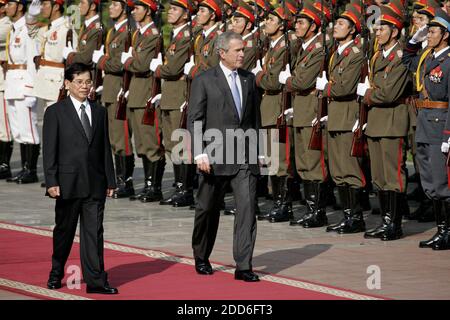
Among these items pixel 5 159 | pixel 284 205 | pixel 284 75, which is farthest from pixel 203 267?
pixel 5 159

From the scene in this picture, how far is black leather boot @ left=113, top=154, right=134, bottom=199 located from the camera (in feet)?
51.2

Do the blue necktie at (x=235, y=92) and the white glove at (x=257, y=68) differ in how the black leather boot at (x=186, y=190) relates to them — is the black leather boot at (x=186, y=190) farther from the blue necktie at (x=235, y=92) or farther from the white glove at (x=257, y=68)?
the blue necktie at (x=235, y=92)

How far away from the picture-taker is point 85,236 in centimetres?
955

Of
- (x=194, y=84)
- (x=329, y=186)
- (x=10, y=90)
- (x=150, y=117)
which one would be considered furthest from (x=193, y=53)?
(x=194, y=84)

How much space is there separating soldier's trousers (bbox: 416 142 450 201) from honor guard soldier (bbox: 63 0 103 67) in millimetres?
5431

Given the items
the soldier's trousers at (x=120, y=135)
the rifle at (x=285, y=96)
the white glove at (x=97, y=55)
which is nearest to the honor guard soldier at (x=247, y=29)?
the rifle at (x=285, y=96)

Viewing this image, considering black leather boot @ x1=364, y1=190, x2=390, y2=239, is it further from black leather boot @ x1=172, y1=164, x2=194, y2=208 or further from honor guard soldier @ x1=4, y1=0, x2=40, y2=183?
honor guard soldier @ x1=4, y1=0, x2=40, y2=183

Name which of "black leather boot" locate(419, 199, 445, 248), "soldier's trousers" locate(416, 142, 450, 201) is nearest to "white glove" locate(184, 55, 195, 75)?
"soldier's trousers" locate(416, 142, 450, 201)

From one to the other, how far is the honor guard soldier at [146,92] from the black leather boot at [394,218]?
359cm

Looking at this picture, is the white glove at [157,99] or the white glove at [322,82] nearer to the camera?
the white glove at [322,82]

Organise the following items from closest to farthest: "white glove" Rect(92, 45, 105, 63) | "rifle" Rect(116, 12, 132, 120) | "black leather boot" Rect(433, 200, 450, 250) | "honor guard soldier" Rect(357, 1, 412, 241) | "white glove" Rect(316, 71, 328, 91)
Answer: "black leather boot" Rect(433, 200, 450, 250), "honor guard soldier" Rect(357, 1, 412, 241), "white glove" Rect(316, 71, 328, 91), "rifle" Rect(116, 12, 132, 120), "white glove" Rect(92, 45, 105, 63)

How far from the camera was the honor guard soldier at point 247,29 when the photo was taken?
1416cm

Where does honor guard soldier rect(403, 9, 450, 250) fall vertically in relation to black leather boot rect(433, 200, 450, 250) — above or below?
above

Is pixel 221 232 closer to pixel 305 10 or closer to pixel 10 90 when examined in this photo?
pixel 305 10
